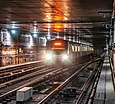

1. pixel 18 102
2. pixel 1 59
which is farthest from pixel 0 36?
A: pixel 18 102

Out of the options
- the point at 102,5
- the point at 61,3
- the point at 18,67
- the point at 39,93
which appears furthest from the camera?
the point at 18,67

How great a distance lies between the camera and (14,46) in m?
34.8

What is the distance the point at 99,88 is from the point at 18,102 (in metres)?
4.10

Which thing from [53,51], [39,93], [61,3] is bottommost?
[39,93]

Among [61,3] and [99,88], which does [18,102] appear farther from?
[61,3]

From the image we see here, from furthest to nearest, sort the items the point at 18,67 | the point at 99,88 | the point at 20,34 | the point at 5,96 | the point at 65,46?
the point at 20,34 < the point at 65,46 < the point at 18,67 < the point at 99,88 < the point at 5,96

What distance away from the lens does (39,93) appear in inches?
598

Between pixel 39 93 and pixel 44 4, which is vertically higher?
pixel 44 4

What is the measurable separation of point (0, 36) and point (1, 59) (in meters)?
4.26

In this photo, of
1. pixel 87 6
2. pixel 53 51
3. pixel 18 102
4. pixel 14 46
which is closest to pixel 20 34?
pixel 14 46

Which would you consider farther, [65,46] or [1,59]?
[65,46]

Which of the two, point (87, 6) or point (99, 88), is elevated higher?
point (87, 6)

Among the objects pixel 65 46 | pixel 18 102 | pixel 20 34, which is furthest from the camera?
pixel 20 34

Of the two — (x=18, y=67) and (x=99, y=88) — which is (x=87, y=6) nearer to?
A: (x=99, y=88)
